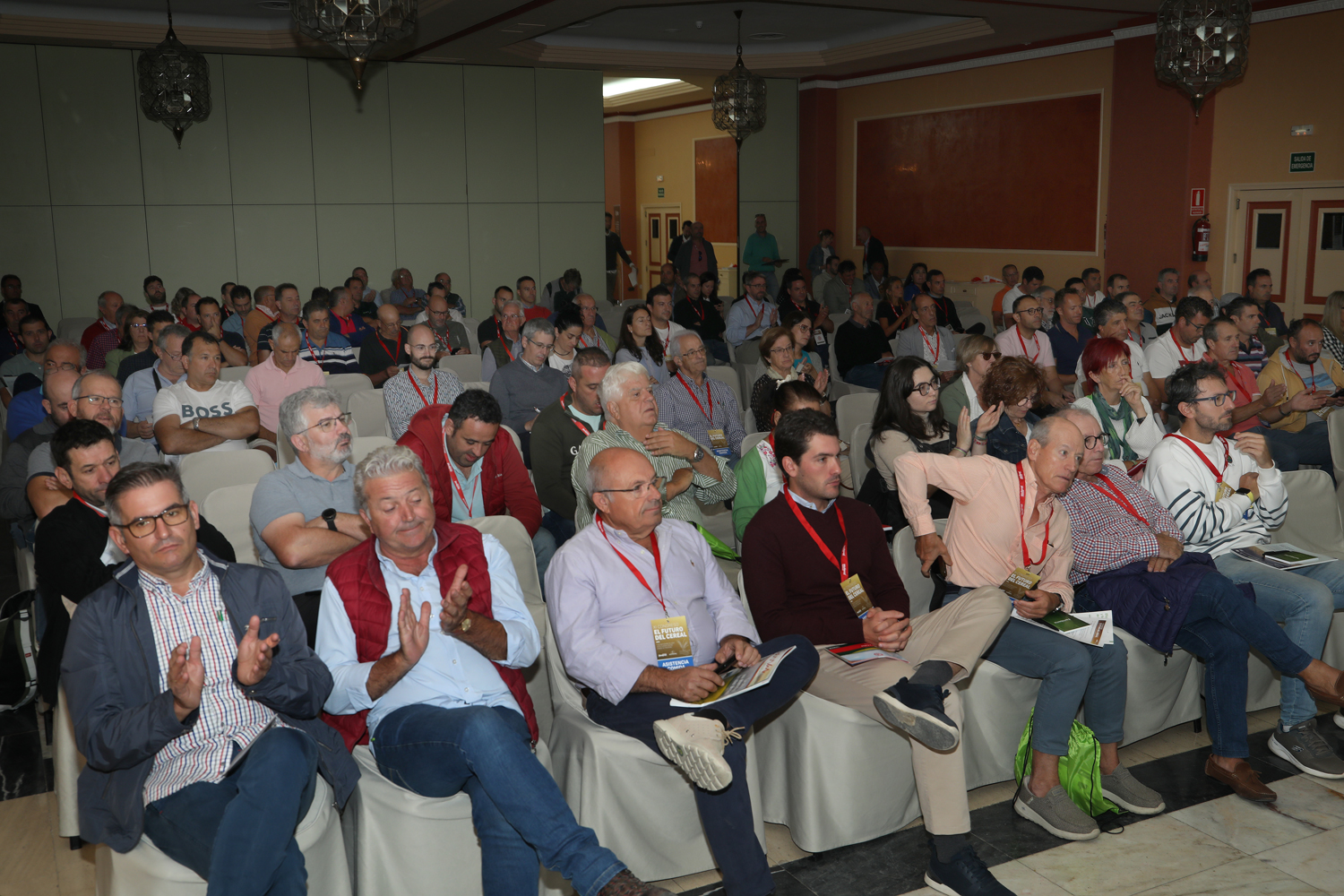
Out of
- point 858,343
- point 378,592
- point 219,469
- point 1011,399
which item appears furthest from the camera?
point 858,343

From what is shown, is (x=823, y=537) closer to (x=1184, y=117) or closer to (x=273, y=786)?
(x=273, y=786)

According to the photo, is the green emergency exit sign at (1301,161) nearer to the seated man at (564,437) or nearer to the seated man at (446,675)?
the seated man at (564,437)

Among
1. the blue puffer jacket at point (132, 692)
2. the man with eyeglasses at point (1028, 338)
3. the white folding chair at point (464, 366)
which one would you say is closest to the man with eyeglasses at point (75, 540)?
the blue puffer jacket at point (132, 692)

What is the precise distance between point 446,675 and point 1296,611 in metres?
2.87

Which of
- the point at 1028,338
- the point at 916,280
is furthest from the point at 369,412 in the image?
the point at 916,280

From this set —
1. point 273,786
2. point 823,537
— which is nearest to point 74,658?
point 273,786

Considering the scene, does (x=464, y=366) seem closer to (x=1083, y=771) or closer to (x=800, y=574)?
(x=800, y=574)

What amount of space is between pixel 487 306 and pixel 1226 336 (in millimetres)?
10054

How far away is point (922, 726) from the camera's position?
2705 mm

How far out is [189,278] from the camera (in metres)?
12.5

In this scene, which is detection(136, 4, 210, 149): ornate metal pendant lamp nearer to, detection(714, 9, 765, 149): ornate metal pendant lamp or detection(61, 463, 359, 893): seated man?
detection(714, 9, 765, 149): ornate metal pendant lamp

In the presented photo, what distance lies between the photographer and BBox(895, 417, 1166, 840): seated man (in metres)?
3.15

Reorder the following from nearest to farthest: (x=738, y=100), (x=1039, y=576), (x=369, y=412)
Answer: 1. (x=1039, y=576)
2. (x=369, y=412)
3. (x=738, y=100)

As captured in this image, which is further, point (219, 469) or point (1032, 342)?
point (1032, 342)
